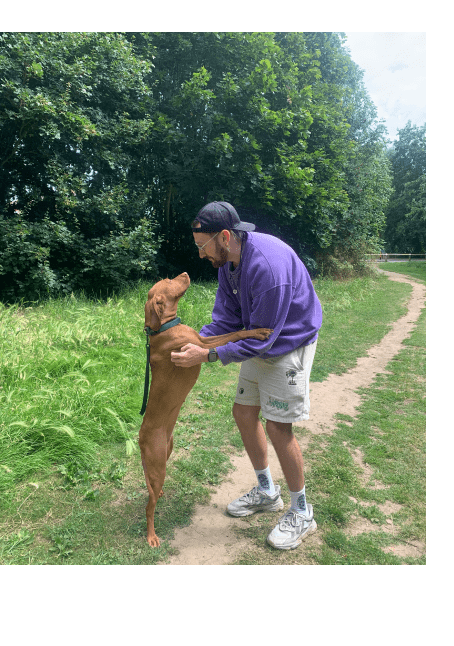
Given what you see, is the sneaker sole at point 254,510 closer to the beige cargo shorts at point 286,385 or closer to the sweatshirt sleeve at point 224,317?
the beige cargo shorts at point 286,385

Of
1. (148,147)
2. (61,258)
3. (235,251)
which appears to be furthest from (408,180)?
(235,251)

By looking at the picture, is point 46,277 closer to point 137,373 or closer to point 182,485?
point 137,373

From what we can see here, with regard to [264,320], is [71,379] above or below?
below

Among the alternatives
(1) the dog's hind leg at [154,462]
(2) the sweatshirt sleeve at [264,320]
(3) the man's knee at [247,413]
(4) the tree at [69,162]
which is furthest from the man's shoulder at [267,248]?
(4) the tree at [69,162]

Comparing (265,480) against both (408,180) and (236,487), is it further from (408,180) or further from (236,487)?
(408,180)

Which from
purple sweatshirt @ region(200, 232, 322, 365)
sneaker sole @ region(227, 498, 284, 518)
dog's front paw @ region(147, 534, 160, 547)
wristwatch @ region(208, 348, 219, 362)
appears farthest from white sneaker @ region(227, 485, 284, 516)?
wristwatch @ region(208, 348, 219, 362)

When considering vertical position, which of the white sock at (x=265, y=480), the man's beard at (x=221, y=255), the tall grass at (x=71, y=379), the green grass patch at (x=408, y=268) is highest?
the man's beard at (x=221, y=255)

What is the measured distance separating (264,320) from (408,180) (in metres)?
37.8

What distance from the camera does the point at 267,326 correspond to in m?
2.39

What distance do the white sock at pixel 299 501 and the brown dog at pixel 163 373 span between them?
0.97 meters

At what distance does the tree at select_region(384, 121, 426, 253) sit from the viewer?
31641 millimetres

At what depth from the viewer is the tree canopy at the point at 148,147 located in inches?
340

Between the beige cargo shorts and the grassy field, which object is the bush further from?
the beige cargo shorts
